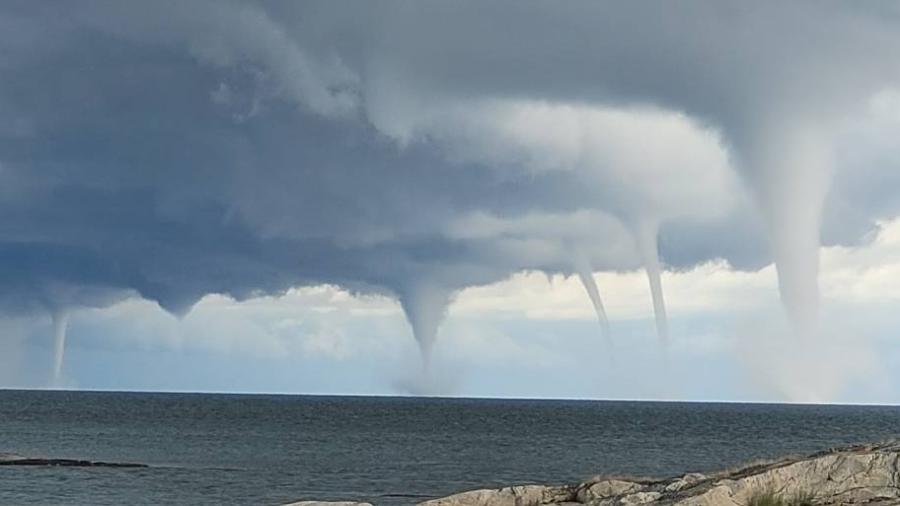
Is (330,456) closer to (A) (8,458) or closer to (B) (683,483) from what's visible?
(A) (8,458)

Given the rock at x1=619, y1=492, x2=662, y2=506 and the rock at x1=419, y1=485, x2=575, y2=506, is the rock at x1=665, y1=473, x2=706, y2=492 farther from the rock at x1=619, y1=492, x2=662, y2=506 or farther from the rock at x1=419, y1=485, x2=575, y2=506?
the rock at x1=419, y1=485, x2=575, y2=506

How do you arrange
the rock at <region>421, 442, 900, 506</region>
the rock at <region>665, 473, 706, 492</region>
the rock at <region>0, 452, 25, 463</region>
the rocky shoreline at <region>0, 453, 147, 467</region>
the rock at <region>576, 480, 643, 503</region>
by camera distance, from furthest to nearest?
the rock at <region>0, 452, 25, 463</region>
the rocky shoreline at <region>0, 453, 147, 467</region>
the rock at <region>576, 480, 643, 503</region>
the rock at <region>665, 473, 706, 492</region>
the rock at <region>421, 442, 900, 506</region>

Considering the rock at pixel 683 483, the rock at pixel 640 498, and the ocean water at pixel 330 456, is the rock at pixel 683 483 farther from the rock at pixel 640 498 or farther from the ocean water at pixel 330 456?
the ocean water at pixel 330 456

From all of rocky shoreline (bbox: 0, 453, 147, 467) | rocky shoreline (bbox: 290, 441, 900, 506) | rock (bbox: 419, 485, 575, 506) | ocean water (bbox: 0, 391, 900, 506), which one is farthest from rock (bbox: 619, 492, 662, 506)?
rocky shoreline (bbox: 0, 453, 147, 467)

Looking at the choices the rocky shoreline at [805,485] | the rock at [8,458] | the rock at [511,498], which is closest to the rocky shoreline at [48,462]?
the rock at [8,458]

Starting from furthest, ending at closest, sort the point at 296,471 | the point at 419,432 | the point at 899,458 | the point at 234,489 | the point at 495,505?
the point at 419,432, the point at 296,471, the point at 234,489, the point at 495,505, the point at 899,458

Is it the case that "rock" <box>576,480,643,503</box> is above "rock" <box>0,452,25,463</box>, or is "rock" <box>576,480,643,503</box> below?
below

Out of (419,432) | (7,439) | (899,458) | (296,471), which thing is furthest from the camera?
(419,432)

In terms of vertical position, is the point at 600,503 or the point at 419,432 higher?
the point at 419,432

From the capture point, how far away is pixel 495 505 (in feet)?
102

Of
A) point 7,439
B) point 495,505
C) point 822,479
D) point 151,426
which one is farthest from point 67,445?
point 822,479

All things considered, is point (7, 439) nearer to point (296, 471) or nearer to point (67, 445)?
point (67, 445)

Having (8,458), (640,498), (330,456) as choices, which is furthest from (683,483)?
(330,456)

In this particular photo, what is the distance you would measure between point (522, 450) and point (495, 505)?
82820 millimetres
